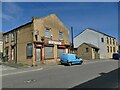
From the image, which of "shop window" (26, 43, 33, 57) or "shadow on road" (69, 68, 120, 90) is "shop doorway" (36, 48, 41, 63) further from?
"shadow on road" (69, 68, 120, 90)

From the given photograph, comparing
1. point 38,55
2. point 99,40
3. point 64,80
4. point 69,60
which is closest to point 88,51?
point 99,40

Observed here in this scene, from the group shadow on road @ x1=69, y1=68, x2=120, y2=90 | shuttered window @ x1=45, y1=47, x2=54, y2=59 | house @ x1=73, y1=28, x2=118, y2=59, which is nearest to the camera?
shadow on road @ x1=69, y1=68, x2=120, y2=90

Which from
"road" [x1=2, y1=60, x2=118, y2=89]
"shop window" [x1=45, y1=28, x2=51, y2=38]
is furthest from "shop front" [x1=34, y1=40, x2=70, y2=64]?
"road" [x1=2, y1=60, x2=118, y2=89]

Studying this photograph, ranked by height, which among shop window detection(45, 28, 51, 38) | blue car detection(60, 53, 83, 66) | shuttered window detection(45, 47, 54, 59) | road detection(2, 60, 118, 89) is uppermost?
shop window detection(45, 28, 51, 38)

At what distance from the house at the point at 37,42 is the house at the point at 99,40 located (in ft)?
61.5

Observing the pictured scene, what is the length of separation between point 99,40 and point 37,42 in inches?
1069

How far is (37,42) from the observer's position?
27.2 m

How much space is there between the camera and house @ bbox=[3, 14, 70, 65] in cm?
2725

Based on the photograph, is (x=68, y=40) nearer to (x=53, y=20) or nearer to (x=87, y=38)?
(x=53, y=20)

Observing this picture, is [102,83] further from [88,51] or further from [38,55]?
[88,51]

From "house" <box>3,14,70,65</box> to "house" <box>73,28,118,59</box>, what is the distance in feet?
61.5

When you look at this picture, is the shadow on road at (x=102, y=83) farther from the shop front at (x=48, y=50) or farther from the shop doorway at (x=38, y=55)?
the shop front at (x=48, y=50)

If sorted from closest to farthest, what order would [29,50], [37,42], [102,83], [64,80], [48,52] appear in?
[102,83] < [64,80] < [37,42] < [29,50] < [48,52]

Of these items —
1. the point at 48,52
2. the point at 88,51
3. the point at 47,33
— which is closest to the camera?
the point at 48,52
